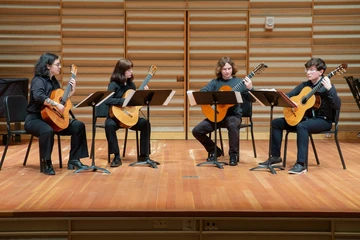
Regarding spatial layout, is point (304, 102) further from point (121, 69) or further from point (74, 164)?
point (74, 164)

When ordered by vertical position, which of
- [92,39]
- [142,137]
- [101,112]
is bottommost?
[142,137]

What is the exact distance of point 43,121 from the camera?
514 cm

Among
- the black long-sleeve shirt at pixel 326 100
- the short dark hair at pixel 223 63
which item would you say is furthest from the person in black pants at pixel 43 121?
the black long-sleeve shirt at pixel 326 100

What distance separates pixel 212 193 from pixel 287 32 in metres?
4.61

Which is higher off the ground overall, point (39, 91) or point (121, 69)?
point (121, 69)

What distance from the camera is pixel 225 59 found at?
585cm

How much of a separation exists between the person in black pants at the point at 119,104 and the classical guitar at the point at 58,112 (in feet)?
1.70

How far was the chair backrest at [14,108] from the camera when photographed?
544cm

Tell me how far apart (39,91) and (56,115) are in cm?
30

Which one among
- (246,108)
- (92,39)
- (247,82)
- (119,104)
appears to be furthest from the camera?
(92,39)

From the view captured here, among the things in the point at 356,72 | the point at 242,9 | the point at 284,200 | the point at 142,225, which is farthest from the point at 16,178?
the point at 356,72

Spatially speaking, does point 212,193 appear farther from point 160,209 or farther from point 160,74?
point 160,74

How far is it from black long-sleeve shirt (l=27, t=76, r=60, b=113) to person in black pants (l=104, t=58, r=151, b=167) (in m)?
0.64

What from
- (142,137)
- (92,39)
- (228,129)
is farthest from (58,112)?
(92,39)
